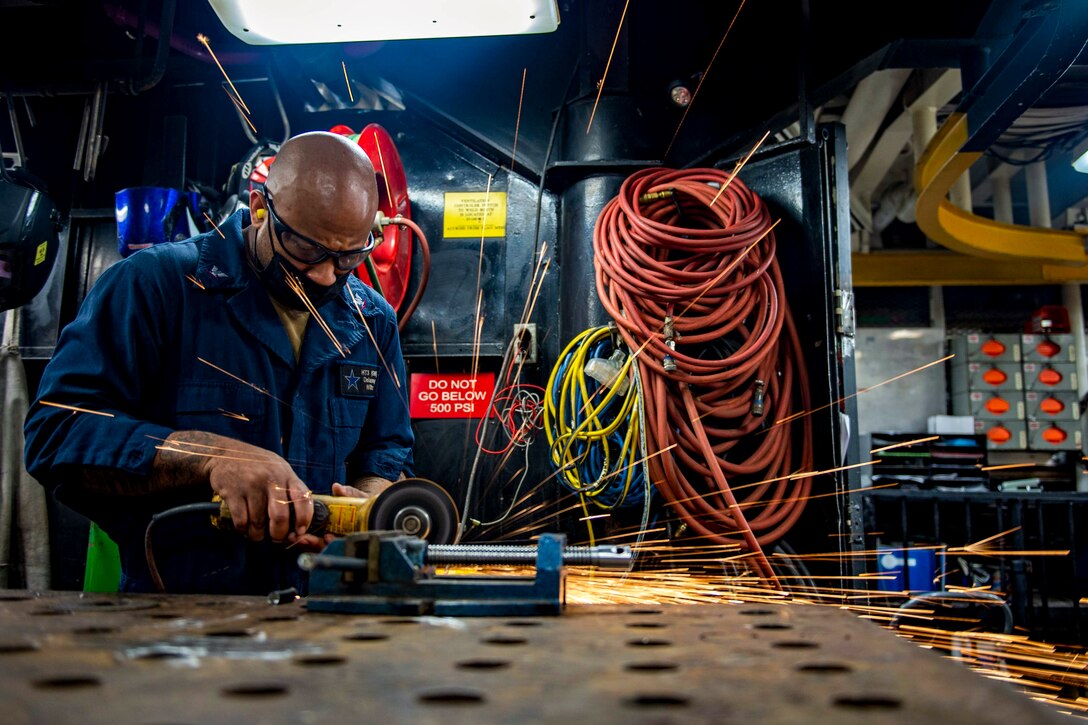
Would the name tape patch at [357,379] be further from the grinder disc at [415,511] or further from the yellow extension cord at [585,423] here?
the grinder disc at [415,511]

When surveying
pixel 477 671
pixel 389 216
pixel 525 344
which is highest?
pixel 389 216

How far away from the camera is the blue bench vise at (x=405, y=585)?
1402 millimetres

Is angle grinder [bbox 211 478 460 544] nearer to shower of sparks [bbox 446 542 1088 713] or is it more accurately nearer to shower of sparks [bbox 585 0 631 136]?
shower of sparks [bbox 446 542 1088 713]

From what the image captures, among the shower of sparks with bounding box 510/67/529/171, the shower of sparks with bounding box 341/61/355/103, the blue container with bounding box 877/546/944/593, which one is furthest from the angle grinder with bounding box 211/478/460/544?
the blue container with bounding box 877/546/944/593

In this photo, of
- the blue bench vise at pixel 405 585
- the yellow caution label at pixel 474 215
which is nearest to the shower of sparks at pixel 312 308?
the blue bench vise at pixel 405 585

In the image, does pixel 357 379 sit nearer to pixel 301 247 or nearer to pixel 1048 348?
pixel 301 247

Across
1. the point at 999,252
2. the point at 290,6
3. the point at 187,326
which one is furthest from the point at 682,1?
the point at 999,252

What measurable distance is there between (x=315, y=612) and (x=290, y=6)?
2.27m

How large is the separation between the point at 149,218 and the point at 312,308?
1.49m

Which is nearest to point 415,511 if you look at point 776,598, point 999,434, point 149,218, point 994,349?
point 776,598

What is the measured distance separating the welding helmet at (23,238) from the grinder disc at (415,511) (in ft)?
8.99

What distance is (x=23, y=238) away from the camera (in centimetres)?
348

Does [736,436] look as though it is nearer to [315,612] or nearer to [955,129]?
[315,612]

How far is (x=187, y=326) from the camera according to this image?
2.30 m
